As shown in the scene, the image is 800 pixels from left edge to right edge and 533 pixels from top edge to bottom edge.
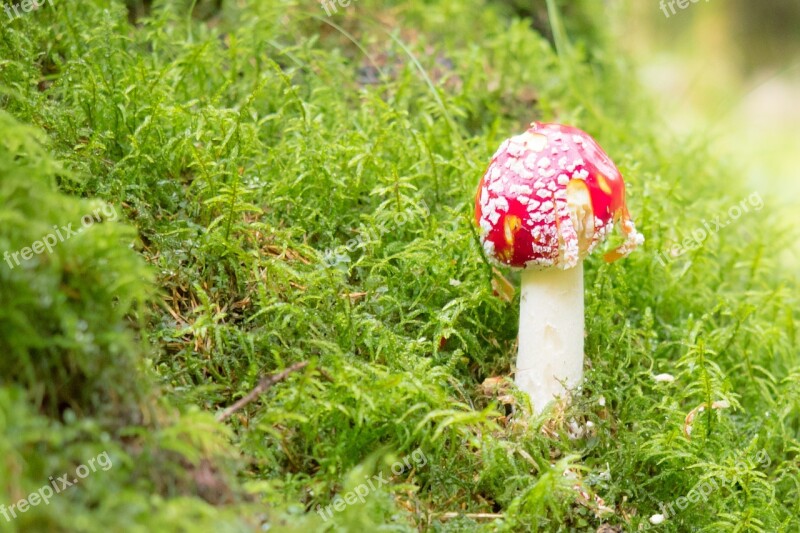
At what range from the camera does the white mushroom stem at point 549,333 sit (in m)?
2.62

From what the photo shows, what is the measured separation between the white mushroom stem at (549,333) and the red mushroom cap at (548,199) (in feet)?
0.41

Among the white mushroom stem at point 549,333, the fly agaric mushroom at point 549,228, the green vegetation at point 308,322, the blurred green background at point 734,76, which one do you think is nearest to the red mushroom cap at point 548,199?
the fly agaric mushroom at point 549,228

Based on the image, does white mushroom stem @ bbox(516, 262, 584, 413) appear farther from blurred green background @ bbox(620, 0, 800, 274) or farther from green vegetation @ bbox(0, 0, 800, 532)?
blurred green background @ bbox(620, 0, 800, 274)

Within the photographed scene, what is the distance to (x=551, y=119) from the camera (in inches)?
177

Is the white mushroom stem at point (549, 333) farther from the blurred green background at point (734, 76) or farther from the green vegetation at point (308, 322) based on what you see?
the blurred green background at point (734, 76)

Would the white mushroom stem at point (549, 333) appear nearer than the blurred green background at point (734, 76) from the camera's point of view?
Yes

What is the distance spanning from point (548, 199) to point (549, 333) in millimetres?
535

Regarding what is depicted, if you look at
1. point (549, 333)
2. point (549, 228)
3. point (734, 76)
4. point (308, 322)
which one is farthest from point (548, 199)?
point (734, 76)

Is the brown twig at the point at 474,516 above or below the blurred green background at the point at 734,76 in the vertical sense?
below

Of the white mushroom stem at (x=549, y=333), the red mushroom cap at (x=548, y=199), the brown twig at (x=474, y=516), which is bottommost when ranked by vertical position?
the brown twig at (x=474, y=516)

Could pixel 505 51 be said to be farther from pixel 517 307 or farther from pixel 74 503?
pixel 74 503

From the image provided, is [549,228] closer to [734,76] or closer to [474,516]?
[474,516]

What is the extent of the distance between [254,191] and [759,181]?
451cm

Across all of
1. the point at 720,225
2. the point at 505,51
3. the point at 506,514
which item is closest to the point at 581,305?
the point at 506,514
